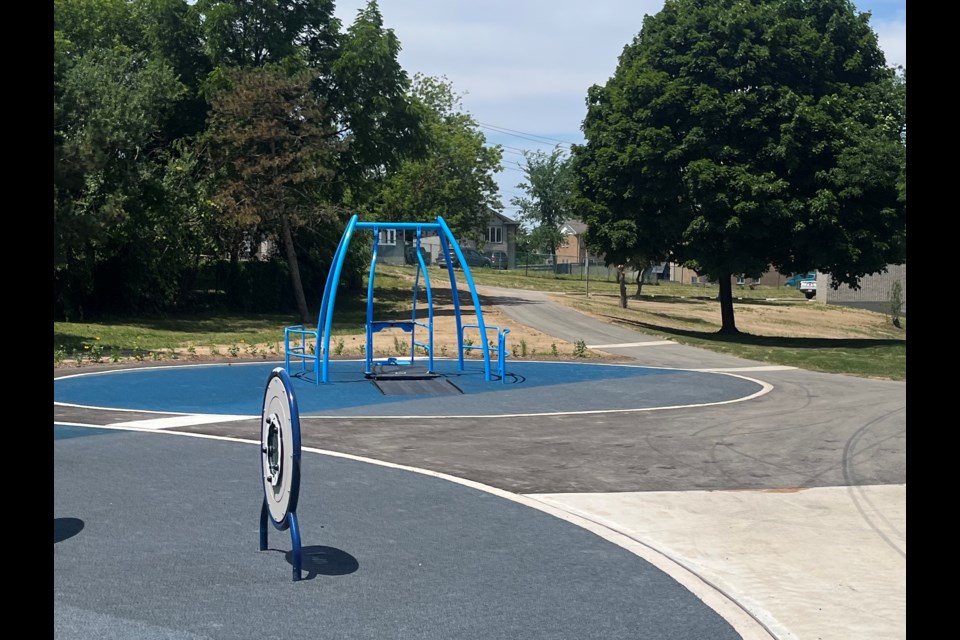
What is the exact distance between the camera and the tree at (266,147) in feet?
117

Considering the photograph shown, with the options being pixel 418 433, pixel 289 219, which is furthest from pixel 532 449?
pixel 289 219

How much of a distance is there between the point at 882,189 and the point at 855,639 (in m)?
28.2

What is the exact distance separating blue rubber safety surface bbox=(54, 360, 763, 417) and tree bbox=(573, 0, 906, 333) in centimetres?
1087

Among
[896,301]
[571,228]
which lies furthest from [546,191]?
[896,301]

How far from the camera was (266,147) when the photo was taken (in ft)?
121

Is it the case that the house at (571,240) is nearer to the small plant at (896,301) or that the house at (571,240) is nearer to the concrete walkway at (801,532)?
the small plant at (896,301)

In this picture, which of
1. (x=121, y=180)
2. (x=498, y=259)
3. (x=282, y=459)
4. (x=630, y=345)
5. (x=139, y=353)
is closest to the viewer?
(x=282, y=459)

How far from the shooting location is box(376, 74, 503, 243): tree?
6575 cm

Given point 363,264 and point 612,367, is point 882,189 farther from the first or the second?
point 363,264

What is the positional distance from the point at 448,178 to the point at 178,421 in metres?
57.8

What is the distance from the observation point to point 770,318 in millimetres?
47219

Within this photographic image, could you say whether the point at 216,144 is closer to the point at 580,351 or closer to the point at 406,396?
the point at 580,351

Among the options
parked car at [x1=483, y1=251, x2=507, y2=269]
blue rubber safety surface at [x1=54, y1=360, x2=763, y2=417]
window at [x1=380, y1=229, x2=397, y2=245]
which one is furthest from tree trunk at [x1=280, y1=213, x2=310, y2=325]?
parked car at [x1=483, y1=251, x2=507, y2=269]
